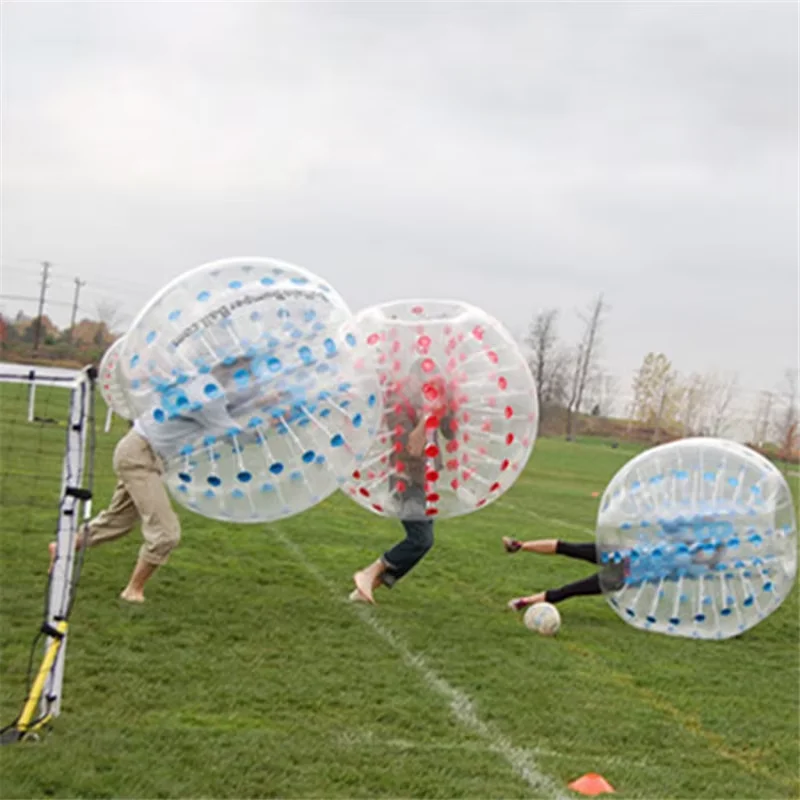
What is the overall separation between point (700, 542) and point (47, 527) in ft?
20.7

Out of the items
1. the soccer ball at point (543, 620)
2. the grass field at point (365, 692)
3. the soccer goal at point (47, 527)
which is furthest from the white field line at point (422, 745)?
the soccer ball at point (543, 620)

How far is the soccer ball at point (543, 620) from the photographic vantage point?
8289 millimetres

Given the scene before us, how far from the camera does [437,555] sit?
38.6 feet

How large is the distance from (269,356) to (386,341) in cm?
104

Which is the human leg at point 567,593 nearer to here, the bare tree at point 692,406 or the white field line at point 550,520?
the white field line at point 550,520

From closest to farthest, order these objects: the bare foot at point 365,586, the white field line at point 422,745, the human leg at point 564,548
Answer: the white field line at point 422,745, the bare foot at point 365,586, the human leg at point 564,548

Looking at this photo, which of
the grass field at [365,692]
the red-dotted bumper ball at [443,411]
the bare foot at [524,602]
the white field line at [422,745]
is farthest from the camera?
the bare foot at [524,602]

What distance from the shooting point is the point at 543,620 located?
27.3 feet

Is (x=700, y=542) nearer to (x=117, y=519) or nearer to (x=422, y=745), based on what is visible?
(x=422, y=745)

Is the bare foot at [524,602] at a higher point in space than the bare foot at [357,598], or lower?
higher

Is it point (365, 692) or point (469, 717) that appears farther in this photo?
point (365, 692)

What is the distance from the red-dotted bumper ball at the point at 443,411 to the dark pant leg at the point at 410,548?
108 centimetres

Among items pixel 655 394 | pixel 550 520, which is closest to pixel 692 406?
pixel 655 394

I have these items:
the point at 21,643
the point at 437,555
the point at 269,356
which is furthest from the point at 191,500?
the point at 437,555
